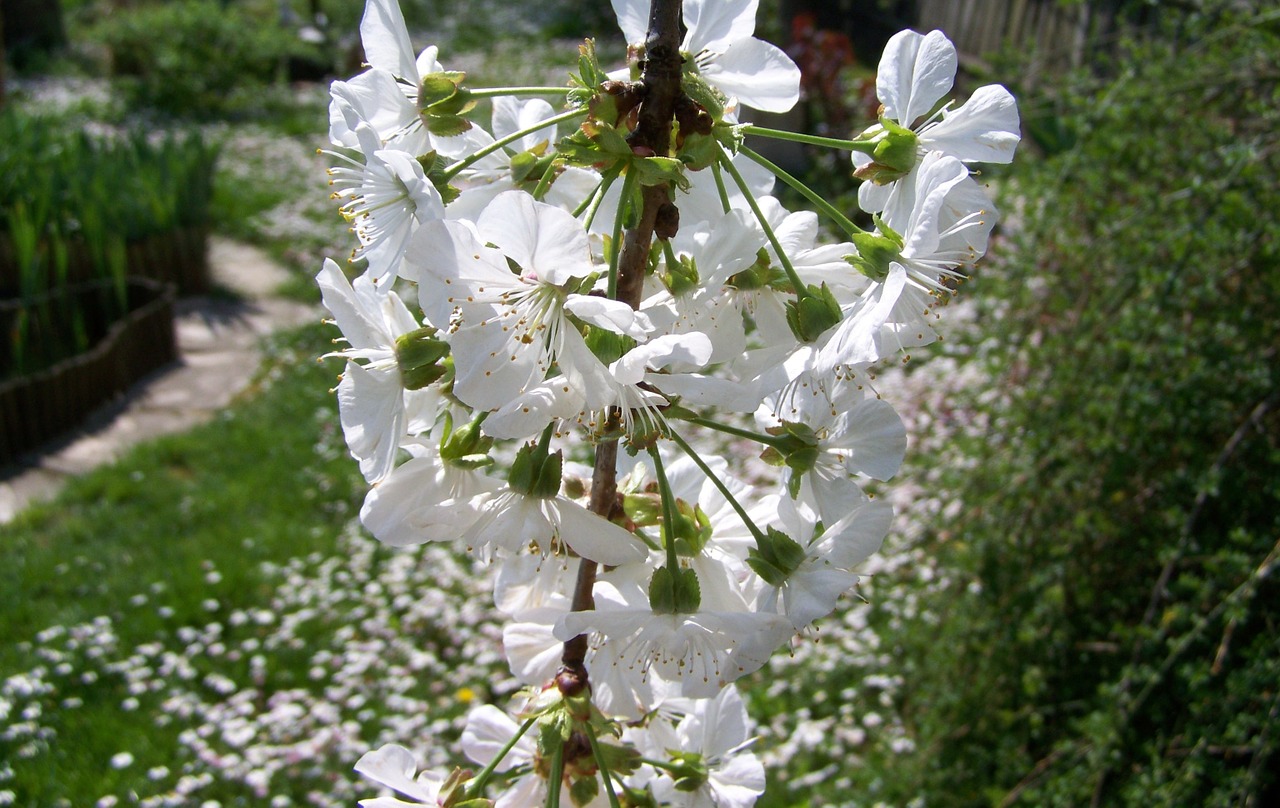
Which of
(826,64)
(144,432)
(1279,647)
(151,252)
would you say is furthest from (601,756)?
(826,64)

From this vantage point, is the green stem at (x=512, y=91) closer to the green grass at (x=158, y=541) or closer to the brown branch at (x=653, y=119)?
the brown branch at (x=653, y=119)

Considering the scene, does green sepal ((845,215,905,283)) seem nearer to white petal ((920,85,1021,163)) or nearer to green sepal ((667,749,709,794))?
white petal ((920,85,1021,163))

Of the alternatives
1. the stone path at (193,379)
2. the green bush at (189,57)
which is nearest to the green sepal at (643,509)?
the stone path at (193,379)

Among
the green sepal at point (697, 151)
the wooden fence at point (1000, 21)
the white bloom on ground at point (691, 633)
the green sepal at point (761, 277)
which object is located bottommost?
the white bloom on ground at point (691, 633)

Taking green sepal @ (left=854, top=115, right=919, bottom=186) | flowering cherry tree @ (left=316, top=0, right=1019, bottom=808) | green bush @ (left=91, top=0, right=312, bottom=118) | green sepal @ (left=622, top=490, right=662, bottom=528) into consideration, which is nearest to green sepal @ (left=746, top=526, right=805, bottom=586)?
flowering cherry tree @ (left=316, top=0, right=1019, bottom=808)

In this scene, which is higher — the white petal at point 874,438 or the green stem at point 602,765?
the white petal at point 874,438

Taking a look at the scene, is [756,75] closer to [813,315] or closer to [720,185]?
[720,185]
